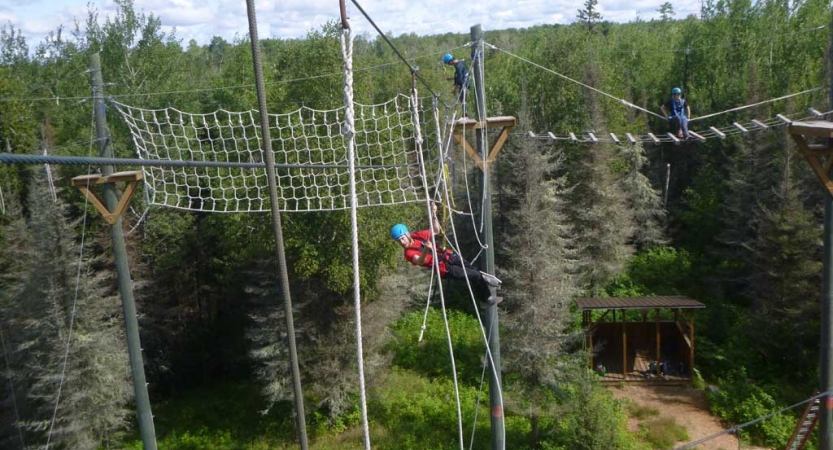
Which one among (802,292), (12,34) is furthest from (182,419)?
(12,34)

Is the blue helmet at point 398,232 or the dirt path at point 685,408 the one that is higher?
the blue helmet at point 398,232

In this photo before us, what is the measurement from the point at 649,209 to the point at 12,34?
2298 cm

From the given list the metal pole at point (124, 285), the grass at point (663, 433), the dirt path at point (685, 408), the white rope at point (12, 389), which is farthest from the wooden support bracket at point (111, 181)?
the dirt path at point (685, 408)

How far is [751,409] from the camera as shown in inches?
416

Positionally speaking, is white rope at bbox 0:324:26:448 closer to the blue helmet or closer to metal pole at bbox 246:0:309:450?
the blue helmet

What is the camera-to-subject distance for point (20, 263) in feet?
38.7

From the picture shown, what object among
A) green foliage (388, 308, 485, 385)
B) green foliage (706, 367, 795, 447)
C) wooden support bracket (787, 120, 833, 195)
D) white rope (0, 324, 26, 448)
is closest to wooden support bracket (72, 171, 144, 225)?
wooden support bracket (787, 120, 833, 195)

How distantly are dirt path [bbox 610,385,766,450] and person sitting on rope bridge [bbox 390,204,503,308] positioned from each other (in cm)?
673

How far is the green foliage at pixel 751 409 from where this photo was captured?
32.5 ft

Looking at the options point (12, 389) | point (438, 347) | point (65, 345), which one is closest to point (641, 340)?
point (438, 347)

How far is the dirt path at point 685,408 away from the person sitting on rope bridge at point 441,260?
673 cm

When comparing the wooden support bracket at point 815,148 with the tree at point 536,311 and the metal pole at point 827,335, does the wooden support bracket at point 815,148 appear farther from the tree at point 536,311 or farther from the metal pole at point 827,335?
the tree at point 536,311

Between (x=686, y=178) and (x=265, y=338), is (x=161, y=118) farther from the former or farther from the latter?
(x=686, y=178)

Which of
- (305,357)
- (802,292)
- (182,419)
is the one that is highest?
(802,292)
